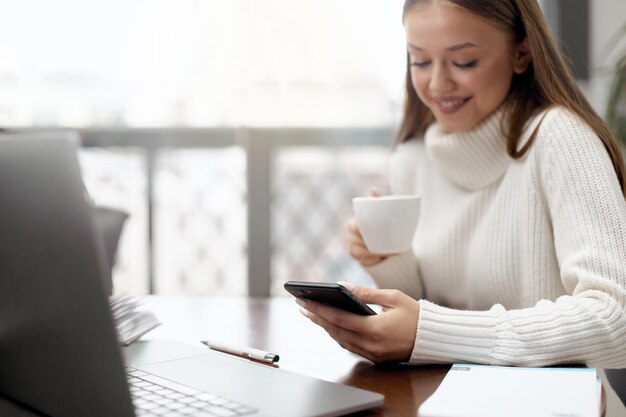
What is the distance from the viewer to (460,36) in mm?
1177

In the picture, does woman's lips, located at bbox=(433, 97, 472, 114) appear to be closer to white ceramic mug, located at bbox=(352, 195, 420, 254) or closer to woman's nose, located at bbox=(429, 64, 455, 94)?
woman's nose, located at bbox=(429, 64, 455, 94)

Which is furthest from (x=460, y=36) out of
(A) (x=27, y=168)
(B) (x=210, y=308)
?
(A) (x=27, y=168)

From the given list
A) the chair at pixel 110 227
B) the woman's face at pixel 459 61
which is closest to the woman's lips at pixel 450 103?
the woman's face at pixel 459 61

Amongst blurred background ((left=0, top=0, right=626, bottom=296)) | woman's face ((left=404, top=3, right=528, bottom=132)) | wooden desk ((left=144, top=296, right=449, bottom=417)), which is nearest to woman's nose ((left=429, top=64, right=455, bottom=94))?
woman's face ((left=404, top=3, right=528, bottom=132))

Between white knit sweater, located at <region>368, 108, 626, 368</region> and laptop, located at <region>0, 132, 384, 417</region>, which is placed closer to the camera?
laptop, located at <region>0, 132, 384, 417</region>

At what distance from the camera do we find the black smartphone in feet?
2.60

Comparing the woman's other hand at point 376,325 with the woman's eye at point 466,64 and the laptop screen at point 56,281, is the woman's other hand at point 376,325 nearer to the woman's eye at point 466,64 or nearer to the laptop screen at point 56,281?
the laptop screen at point 56,281

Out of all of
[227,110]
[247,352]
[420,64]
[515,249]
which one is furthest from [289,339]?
[227,110]

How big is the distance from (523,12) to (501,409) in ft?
2.47

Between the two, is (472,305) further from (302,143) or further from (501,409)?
(302,143)

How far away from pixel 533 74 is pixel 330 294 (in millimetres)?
629

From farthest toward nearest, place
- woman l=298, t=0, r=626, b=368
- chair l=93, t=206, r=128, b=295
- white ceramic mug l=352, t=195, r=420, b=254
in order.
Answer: chair l=93, t=206, r=128, b=295, white ceramic mug l=352, t=195, r=420, b=254, woman l=298, t=0, r=626, b=368

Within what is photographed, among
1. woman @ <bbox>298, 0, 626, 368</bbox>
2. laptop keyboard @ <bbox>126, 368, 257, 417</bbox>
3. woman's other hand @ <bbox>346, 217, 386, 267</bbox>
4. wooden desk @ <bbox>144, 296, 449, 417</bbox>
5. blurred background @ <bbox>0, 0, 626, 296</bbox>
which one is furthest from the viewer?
blurred background @ <bbox>0, 0, 626, 296</bbox>

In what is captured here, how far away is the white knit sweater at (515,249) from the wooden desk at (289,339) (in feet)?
0.22
